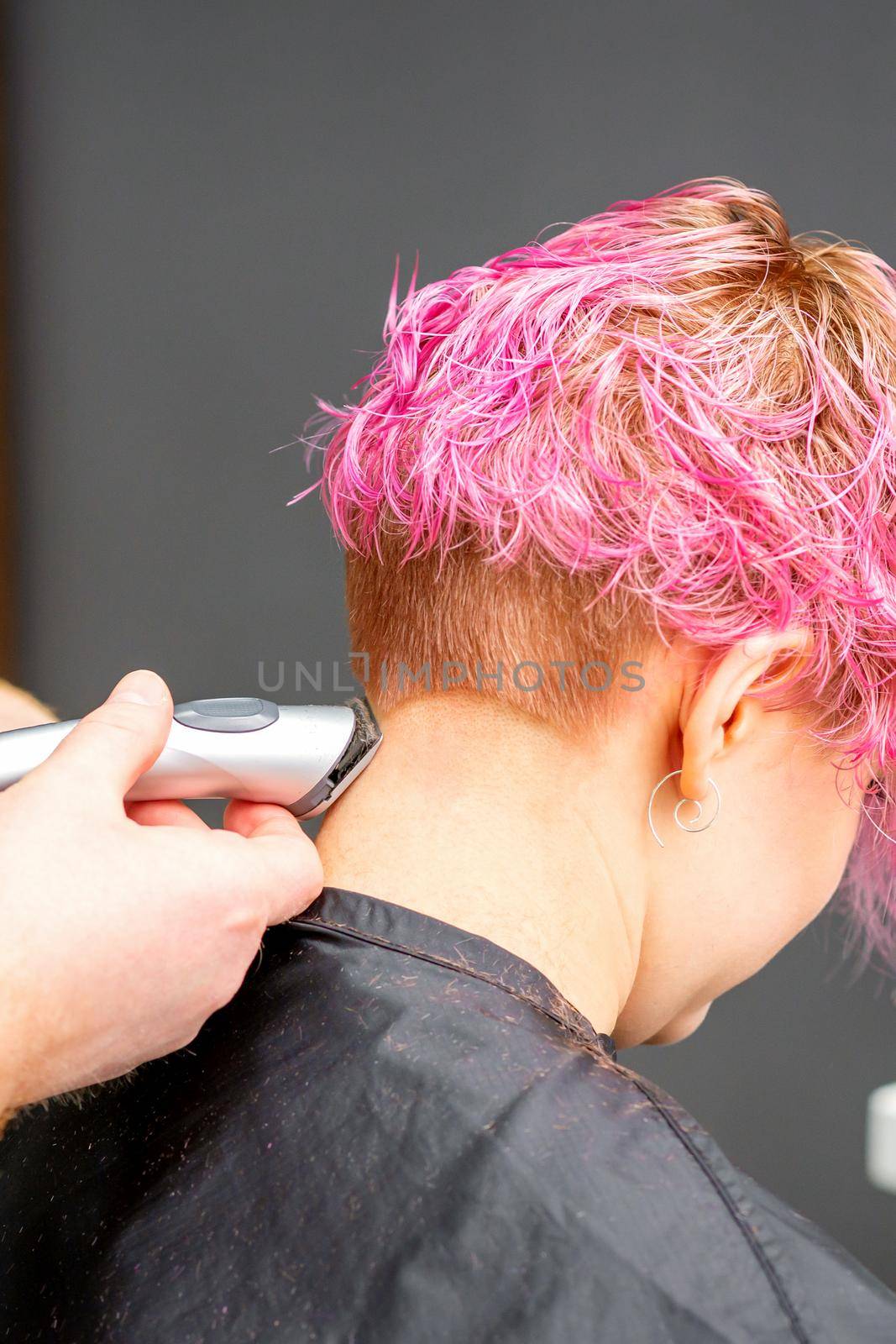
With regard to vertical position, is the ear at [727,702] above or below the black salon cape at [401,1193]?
above

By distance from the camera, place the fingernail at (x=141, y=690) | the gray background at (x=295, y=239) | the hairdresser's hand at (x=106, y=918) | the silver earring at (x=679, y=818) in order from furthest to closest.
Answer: the gray background at (x=295, y=239)
the silver earring at (x=679, y=818)
the fingernail at (x=141, y=690)
the hairdresser's hand at (x=106, y=918)

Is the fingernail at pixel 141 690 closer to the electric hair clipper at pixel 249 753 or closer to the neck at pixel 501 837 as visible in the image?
the electric hair clipper at pixel 249 753

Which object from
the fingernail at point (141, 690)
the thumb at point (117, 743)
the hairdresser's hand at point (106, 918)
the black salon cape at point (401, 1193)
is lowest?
the black salon cape at point (401, 1193)

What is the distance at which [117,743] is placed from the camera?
1.79 feet

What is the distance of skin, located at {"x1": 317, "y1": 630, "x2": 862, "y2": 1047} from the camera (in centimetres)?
66

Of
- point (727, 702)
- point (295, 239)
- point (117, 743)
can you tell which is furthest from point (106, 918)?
point (295, 239)

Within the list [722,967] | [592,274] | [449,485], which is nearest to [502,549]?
[449,485]

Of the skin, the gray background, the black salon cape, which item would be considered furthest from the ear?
the gray background

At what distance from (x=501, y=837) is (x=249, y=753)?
165 millimetres

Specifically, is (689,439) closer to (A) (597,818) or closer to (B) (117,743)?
(A) (597,818)

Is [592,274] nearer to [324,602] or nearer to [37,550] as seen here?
[324,602]

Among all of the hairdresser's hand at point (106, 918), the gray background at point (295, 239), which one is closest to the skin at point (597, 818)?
the hairdresser's hand at point (106, 918)

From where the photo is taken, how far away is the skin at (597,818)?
0.66 metres

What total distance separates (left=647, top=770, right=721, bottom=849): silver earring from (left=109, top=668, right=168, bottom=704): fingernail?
328mm
